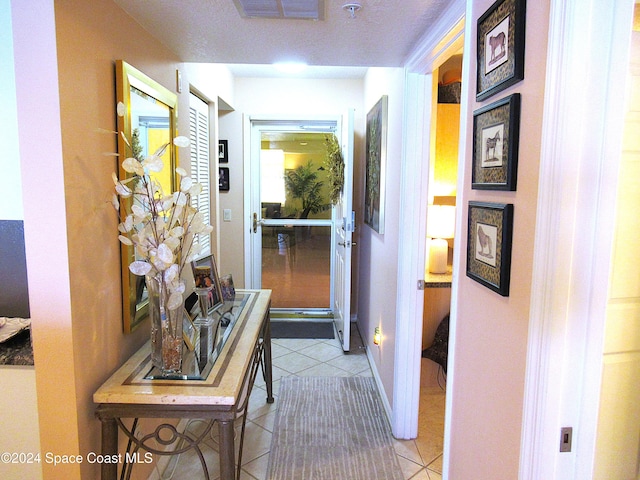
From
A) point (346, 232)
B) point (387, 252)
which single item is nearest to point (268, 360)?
point (387, 252)

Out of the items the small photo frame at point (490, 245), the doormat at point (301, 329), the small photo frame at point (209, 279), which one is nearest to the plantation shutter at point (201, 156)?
the small photo frame at point (209, 279)

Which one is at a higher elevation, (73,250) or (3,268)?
(73,250)

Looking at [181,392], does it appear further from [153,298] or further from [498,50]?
[498,50]

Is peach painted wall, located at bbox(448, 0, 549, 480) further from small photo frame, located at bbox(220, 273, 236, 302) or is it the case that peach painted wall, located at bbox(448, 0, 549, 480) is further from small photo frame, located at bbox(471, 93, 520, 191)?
small photo frame, located at bbox(220, 273, 236, 302)

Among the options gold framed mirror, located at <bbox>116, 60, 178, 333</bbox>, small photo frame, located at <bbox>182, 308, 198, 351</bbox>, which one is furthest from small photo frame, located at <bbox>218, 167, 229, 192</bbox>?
small photo frame, located at <bbox>182, 308, 198, 351</bbox>

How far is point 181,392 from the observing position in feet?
4.55

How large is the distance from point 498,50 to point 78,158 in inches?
Answer: 50.0

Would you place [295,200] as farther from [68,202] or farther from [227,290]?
[68,202]

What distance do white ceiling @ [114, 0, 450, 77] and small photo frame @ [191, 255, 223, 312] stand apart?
105 cm

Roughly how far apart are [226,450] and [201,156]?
217 cm

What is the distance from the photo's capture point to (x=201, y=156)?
A: 3.05 metres

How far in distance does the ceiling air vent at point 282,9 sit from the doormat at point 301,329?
2954 millimetres

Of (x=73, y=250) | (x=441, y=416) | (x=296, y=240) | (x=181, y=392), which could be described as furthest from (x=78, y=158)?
(x=296, y=240)

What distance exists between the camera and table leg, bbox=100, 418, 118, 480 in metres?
1.39
